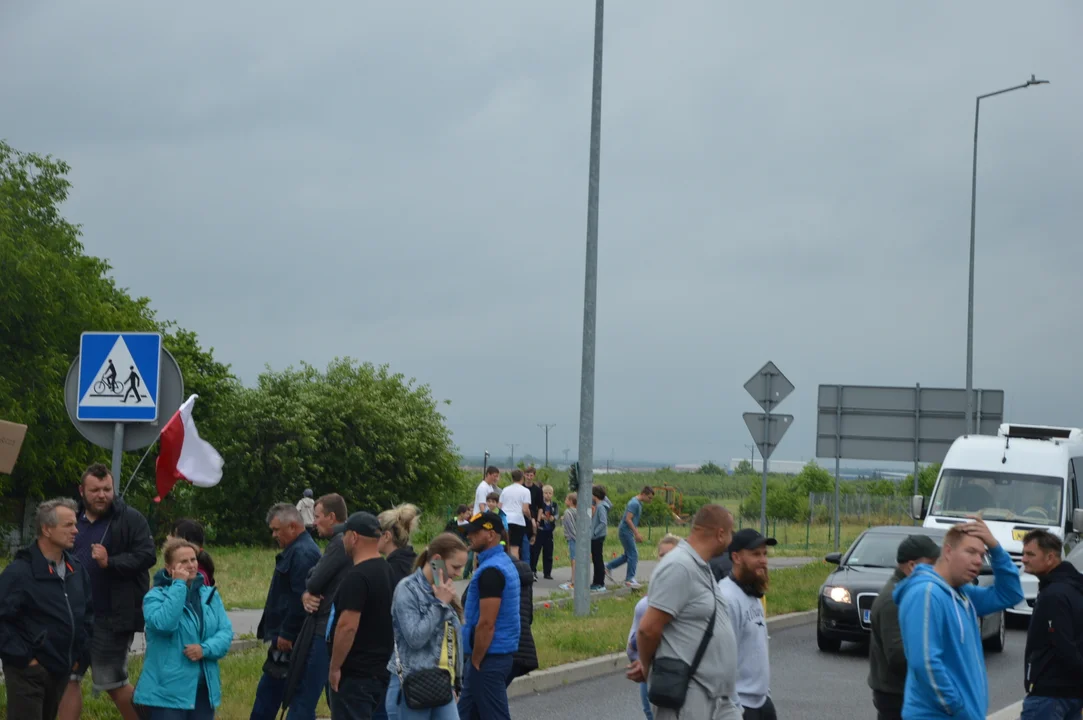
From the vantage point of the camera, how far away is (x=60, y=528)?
7445 millimetres

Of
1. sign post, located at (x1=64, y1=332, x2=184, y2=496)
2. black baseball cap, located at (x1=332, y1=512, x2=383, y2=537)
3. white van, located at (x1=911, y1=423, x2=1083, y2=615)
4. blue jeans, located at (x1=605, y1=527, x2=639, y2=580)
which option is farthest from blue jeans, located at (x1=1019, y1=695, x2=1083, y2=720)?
blue jeans, located at (x1=605, y1=527, x2=639, y2=580)

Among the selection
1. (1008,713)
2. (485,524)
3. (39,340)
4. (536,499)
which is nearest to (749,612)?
(485,524)

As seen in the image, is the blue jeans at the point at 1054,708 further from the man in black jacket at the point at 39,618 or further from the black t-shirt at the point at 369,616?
the man in black jacket at the point at 39,618

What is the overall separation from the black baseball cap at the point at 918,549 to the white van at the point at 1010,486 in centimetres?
1260

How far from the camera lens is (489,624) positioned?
7.58 metres

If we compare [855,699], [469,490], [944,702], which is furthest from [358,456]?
[944,702]

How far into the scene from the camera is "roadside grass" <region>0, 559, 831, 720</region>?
9.74 metres

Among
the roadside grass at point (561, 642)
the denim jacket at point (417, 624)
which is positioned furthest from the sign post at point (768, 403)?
the denim jacket at point (417, 624)

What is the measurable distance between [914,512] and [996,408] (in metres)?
10.1

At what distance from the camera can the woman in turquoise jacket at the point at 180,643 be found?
7.37 meters

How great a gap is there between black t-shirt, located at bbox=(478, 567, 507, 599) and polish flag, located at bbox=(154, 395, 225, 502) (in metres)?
3.56

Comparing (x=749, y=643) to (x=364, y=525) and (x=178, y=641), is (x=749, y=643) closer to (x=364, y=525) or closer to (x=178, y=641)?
(x=364, y=525)

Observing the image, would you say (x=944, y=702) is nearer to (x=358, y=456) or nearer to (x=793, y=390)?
(x=793, y=390)

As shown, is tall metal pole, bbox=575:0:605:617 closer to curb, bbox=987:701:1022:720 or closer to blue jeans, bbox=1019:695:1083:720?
curb, bbox=987:701:1022:720
